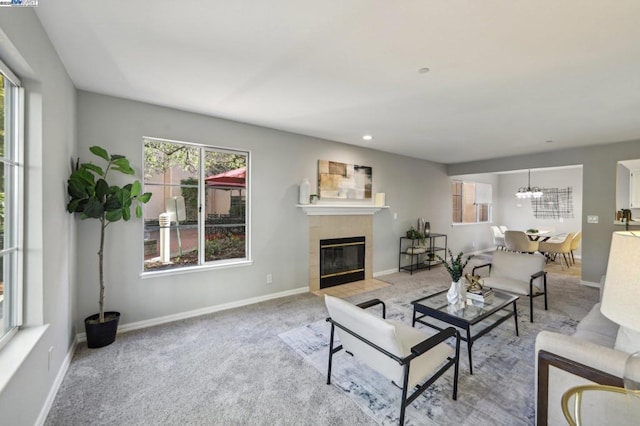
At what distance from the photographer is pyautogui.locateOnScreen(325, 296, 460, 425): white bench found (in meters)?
1.62

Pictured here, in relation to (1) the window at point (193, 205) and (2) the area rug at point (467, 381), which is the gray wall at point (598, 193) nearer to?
(2) the area rug at point (467, 381)

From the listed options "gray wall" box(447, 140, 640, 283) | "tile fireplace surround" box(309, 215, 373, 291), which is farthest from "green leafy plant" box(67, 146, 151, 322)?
"gray wall" box(447, 140, 640, 283)

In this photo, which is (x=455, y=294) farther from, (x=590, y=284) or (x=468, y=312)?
(x=590, y=284)

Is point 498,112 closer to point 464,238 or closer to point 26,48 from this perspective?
point 26,48

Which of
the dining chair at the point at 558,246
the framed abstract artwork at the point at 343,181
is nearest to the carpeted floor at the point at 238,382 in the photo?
the framed abstract artwork at the point at 343,181

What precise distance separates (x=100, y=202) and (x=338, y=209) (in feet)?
10.7

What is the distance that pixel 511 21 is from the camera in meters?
1.69

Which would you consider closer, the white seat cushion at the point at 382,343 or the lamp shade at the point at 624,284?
the lamp shade at the point at 624,284

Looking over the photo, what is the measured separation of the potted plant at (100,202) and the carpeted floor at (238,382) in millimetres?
185

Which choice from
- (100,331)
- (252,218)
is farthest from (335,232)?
(100,331)

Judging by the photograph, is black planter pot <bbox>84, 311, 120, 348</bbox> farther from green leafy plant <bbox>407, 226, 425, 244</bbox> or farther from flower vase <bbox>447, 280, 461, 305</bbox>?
green leafy plant <bbox>407, 226, 425, 244</bbox>

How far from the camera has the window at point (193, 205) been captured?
10.9 feet

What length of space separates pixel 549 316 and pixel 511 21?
3547mm

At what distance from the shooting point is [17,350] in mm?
1563
